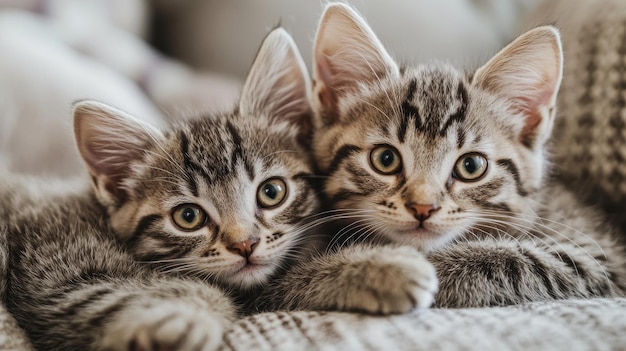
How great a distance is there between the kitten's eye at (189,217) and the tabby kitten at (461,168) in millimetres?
253

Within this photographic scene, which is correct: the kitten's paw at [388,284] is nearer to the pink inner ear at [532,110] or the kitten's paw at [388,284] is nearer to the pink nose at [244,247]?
the pink nose at [244,247]

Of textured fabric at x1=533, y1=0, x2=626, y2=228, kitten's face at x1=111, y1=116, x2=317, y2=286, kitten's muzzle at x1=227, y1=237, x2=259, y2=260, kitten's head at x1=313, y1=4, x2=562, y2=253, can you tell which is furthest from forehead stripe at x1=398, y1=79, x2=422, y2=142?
textured fabric at x1=533, y1=0, x2=626, y2=228

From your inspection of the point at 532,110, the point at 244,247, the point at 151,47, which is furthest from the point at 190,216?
the point at 151,47

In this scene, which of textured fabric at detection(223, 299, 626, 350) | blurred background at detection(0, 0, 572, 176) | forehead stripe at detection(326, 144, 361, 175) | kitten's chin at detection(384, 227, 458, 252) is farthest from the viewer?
blurred background at detection(0, 0, 572, 176)

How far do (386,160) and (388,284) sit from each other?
0.31 meters

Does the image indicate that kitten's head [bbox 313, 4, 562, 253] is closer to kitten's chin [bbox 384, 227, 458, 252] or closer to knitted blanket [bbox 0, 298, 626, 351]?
kitten's chin [bbox 384, 227, 458, 252]

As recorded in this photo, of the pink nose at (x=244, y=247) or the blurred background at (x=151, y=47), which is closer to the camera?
the pink nose at (x=244, y=247)

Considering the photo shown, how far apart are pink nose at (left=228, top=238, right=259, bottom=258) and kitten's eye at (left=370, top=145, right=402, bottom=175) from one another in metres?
0.28

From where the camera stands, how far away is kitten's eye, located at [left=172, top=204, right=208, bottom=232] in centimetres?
105

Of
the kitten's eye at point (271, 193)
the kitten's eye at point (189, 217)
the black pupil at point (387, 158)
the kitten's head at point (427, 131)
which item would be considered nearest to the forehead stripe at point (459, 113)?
the kitten's head at point (427, 131)

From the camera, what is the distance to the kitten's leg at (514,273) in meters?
0.96

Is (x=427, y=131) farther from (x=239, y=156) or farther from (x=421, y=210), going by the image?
(x=239, y=156)

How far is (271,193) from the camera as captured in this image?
1.09 m

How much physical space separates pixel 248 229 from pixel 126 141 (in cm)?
35
